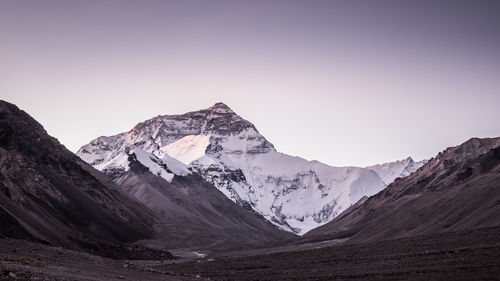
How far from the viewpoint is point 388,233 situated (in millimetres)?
123125

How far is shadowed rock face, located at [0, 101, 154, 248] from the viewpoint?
112188 mm

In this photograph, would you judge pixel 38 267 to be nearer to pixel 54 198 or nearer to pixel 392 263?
pixel 392 263

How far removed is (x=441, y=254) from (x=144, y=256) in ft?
218

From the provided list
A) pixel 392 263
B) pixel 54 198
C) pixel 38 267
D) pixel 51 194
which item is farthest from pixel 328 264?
pixel 51 194

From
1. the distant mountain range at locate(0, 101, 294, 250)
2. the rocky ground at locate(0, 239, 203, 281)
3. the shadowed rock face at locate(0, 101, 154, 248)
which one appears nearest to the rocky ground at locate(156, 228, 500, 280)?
the rocky ground at locate(0, 239, 203, 281)

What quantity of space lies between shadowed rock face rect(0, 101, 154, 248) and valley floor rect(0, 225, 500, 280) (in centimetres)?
2969

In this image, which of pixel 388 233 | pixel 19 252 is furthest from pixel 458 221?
pixel 19 252

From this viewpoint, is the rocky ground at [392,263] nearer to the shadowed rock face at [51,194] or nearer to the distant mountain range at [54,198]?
the distant mountain range at [54,198]

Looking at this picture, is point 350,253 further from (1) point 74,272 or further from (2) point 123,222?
(2) point 123,222

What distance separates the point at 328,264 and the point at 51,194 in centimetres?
8070

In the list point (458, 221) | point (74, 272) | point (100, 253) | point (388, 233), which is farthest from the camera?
point (388, 233)

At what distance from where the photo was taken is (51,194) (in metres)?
143

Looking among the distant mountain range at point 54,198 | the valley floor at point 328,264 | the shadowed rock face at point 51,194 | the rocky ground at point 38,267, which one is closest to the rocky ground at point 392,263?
the valley floor at point 328,264

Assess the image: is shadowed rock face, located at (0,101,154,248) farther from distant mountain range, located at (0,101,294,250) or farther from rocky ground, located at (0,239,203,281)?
rocky ground, located at (0,239,203,281)
